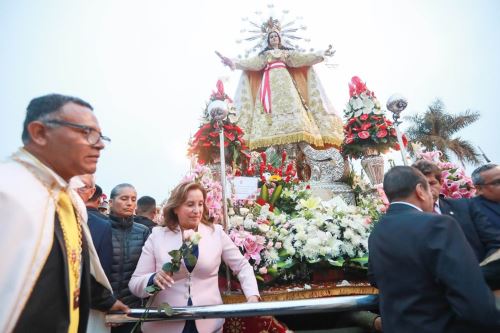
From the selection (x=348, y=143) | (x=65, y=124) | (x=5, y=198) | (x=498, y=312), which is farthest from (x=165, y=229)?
(x=348, y=143)

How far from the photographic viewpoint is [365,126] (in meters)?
6.23

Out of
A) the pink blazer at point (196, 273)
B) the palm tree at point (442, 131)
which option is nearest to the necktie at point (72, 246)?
the pink blazer at point (196, 273)

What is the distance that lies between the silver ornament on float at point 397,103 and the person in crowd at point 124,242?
3.25 meters

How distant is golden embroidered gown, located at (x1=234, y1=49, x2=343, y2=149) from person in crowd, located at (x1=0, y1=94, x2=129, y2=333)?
7.61 metres

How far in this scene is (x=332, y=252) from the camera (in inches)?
119

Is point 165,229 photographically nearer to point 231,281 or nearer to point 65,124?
point 231,281

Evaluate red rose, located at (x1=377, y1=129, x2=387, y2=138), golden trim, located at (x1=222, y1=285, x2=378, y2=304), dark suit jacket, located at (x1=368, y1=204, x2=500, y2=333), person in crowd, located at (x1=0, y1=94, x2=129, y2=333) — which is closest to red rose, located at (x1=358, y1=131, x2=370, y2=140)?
red rose, located at (x1=377, y1=129, x2=387, y2=138)

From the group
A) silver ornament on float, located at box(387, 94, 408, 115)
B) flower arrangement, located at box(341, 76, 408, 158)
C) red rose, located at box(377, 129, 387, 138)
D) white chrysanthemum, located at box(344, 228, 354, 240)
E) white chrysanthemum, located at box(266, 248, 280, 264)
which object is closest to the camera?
white chrysanthemum, located at box(266, 248, 280, 264)

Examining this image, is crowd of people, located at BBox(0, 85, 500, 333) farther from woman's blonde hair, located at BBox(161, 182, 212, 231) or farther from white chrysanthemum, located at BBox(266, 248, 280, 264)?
white chrysanthemum, located at BBox(266, 248, 280, 264)

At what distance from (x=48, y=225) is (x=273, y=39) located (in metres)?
11.3

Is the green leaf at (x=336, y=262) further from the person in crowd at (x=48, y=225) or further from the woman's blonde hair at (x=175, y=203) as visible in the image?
the person in crowd at (x=48, y=225)

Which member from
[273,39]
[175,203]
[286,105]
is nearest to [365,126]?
[286,105]

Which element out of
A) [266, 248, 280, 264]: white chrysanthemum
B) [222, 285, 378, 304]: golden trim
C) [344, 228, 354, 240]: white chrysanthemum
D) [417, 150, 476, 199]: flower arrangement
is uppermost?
[417, 150, 476, 199]: flower arrangement

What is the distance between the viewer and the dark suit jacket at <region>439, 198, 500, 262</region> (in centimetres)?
233
